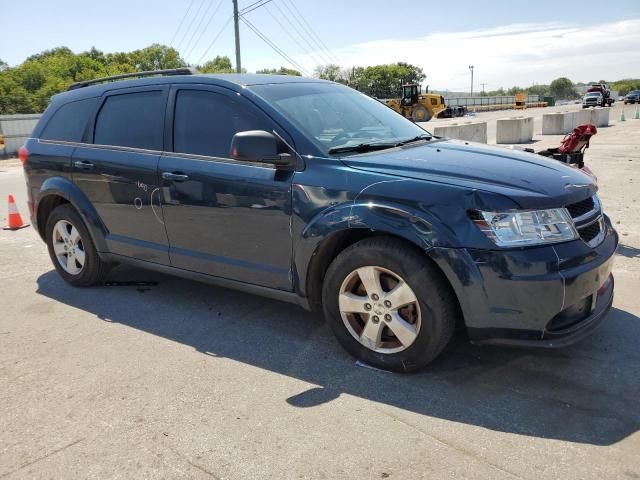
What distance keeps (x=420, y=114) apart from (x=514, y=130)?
21.2 m

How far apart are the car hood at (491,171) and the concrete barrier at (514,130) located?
1722 centimetres

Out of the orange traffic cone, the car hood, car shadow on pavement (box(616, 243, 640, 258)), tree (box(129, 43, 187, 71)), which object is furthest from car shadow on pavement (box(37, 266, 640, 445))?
tree (box(129, 43, 187, 71))

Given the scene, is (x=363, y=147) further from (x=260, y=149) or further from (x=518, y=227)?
(x=518, y=227)

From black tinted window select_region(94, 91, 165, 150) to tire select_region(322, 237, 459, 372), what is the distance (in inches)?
77.4

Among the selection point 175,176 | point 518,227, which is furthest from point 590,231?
point 175,176

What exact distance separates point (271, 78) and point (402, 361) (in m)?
2.49

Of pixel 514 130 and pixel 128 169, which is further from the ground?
pixel 128 169

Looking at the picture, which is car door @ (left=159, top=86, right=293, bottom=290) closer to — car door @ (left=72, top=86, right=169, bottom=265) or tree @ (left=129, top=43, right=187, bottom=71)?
car door @ (left=72, top=86, right=169, bottom=265)

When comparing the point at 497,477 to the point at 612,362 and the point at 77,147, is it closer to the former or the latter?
the point at 612,362

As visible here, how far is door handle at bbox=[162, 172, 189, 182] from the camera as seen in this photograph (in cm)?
422

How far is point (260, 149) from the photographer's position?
3.65 m

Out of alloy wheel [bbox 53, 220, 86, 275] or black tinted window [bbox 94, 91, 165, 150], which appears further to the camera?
alloy wheel [bbox 53, 220, 86, 275]

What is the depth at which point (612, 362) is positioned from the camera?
352cm

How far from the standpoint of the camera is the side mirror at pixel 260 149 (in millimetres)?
3643
